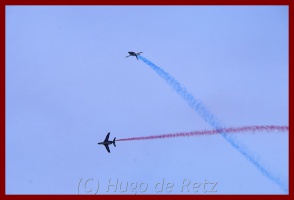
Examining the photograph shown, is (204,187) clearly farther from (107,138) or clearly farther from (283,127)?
(107,138)

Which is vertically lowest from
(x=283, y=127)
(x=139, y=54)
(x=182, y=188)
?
(x=182, y=188)

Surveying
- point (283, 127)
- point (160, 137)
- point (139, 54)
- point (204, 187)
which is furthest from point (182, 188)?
point (139, 54)

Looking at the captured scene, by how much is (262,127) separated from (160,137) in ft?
40.8

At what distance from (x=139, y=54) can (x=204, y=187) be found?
2492cm

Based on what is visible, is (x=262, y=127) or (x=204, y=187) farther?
(x=262, y=127)

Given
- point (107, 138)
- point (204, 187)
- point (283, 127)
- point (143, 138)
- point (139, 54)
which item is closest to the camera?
point (204, 187)

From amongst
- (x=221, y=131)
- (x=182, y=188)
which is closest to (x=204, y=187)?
(x=182, y=188)

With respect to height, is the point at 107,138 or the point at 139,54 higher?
the point at 139,54

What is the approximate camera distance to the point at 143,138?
56.2m

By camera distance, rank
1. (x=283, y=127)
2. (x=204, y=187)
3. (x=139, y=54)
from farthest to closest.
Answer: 1. (x=139, y=54)
2. (x=283, y=127)
3. (x=204, y=187)

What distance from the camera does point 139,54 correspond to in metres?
65.6

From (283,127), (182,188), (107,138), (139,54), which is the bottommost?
(182,188)

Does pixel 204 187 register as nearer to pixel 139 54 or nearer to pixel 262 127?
pixel 262 127

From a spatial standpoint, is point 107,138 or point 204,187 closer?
point 204,187
